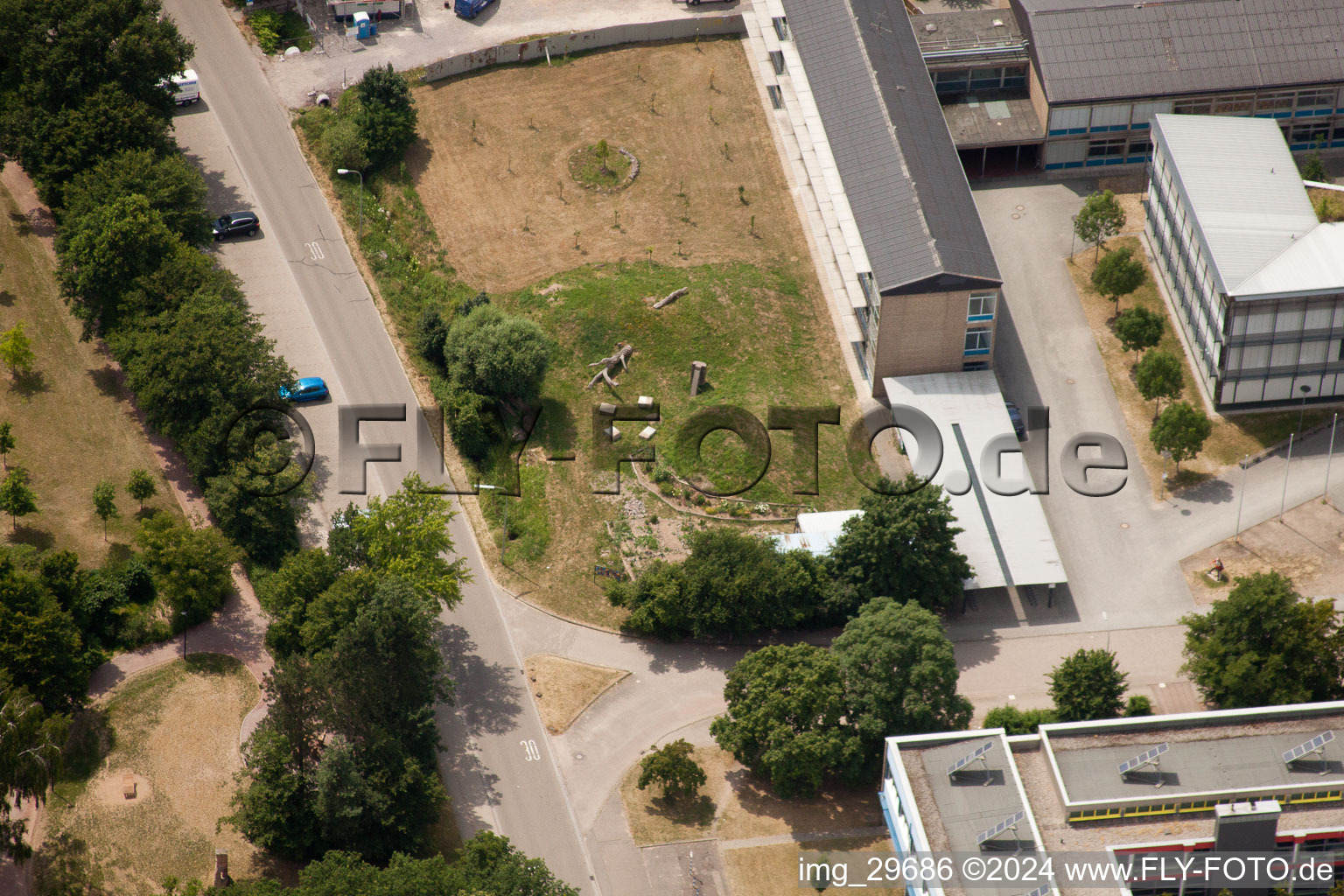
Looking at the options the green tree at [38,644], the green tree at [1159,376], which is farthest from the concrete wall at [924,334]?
the green tree at [38,644]

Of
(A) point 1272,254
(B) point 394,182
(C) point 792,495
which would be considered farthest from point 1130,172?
(B) point 394,182

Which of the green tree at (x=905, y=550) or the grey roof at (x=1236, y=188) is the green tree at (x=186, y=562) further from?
the grey roof at (x=1236, y=188)

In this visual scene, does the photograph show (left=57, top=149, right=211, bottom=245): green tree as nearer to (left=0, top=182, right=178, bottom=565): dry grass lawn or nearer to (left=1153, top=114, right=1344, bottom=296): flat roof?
(left=0, top=182, right=178, bottom=565): dry grass lawn

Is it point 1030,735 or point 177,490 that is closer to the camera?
point 1030,735

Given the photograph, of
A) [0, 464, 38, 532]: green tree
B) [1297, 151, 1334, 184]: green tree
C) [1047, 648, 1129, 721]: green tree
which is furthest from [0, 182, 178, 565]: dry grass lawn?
[1297, 151, 1334, 184]: green tree

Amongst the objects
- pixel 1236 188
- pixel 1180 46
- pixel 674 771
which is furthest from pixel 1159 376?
pixel 674 771

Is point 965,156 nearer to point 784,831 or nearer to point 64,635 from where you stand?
point 784,831
